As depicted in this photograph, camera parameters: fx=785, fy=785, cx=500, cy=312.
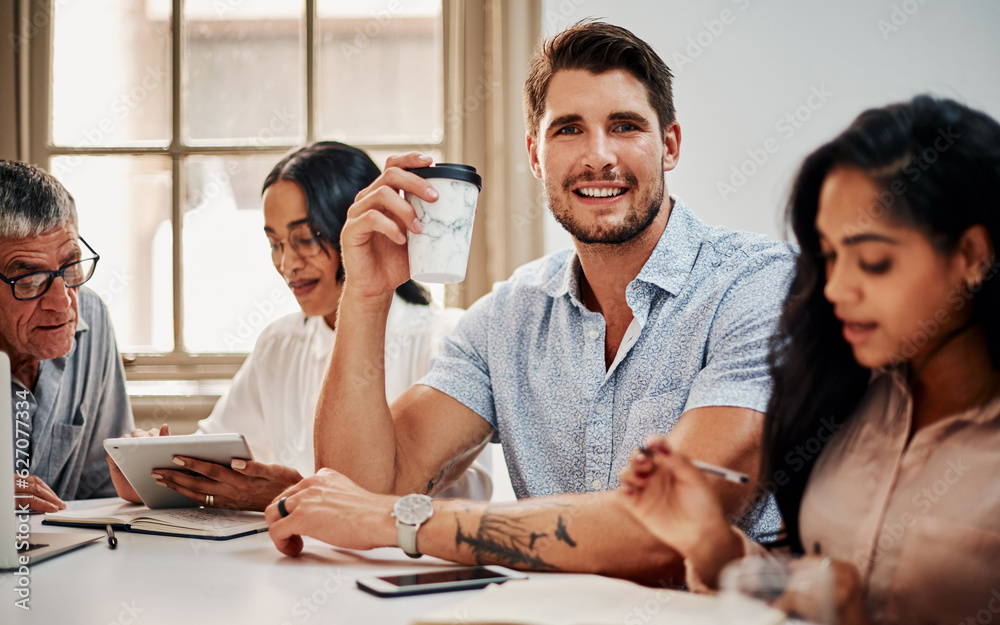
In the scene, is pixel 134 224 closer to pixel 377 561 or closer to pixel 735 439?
pixel 377 561

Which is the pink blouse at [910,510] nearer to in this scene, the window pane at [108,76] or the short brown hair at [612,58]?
the short brown hair at [612,58]

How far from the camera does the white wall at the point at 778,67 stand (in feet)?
6.96

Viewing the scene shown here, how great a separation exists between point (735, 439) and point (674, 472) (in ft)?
1.25

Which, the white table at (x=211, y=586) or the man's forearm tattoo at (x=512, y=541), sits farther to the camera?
the man's forearm tattoo at (x=512, y=541)

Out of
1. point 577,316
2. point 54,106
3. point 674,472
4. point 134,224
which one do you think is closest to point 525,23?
point 577,316

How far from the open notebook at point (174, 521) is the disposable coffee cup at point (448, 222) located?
0.50 metres

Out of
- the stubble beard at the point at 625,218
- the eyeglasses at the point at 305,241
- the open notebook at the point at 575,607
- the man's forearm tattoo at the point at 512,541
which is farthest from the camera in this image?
the eyeglasses at the point at 305,241

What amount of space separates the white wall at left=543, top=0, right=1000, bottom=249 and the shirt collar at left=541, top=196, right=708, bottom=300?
71 cm

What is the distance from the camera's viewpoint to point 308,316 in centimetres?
212

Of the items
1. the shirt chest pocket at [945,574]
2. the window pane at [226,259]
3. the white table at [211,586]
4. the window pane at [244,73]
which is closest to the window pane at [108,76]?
the window pane at [244,73]

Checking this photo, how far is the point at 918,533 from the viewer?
79 cm

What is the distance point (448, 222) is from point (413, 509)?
423mm

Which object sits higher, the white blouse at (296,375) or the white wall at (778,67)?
the white wall at (778,67)

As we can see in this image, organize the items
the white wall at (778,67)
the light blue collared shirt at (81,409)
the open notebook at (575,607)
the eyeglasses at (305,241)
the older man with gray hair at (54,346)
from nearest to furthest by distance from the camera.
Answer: the open notebook at (575,607) → the older man with gray hair at (54,346) → the light blue collared shirt at (81,409) → the eyeglasses at (305,241) → the white wall at (778,67)
